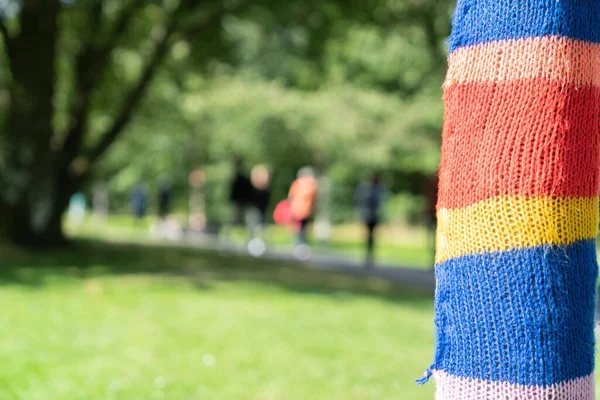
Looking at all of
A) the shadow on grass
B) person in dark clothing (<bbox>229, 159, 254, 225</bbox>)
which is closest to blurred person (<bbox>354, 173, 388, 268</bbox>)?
the shadow on grass

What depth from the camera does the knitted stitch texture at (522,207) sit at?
6.79ft

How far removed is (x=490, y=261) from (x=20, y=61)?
550 inches

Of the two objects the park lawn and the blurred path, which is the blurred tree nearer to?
the park lawn

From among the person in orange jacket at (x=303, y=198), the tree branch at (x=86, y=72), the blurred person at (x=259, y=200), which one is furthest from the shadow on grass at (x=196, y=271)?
the blurred person at (x=259, y=200)

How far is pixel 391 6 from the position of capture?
49.4 feet

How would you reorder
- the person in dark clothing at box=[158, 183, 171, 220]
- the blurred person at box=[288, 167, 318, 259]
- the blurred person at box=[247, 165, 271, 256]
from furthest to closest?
the person in dark clothing at box=[158, 183, 171, 220]
the blurred person at box=[247, 165, 271, 256]
the blurred person at box=[288, 167, 318, 259]

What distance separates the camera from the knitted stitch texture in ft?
6.79

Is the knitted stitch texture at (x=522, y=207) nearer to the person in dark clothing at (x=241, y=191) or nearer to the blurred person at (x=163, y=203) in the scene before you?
the person in dark clothing at (x=241, y=191)

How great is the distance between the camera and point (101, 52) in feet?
56.5

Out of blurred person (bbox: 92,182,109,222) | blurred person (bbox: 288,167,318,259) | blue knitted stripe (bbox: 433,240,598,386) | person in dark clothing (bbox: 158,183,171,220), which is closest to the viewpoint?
blue knitted stripe (bbox: 433,240,598,386)

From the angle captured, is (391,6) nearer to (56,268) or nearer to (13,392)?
(56,268)

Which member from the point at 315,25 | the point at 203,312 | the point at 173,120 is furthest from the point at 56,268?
the point at 173,120

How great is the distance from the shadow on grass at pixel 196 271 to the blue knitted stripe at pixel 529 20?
8.23 m

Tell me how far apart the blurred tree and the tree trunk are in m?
0.02
